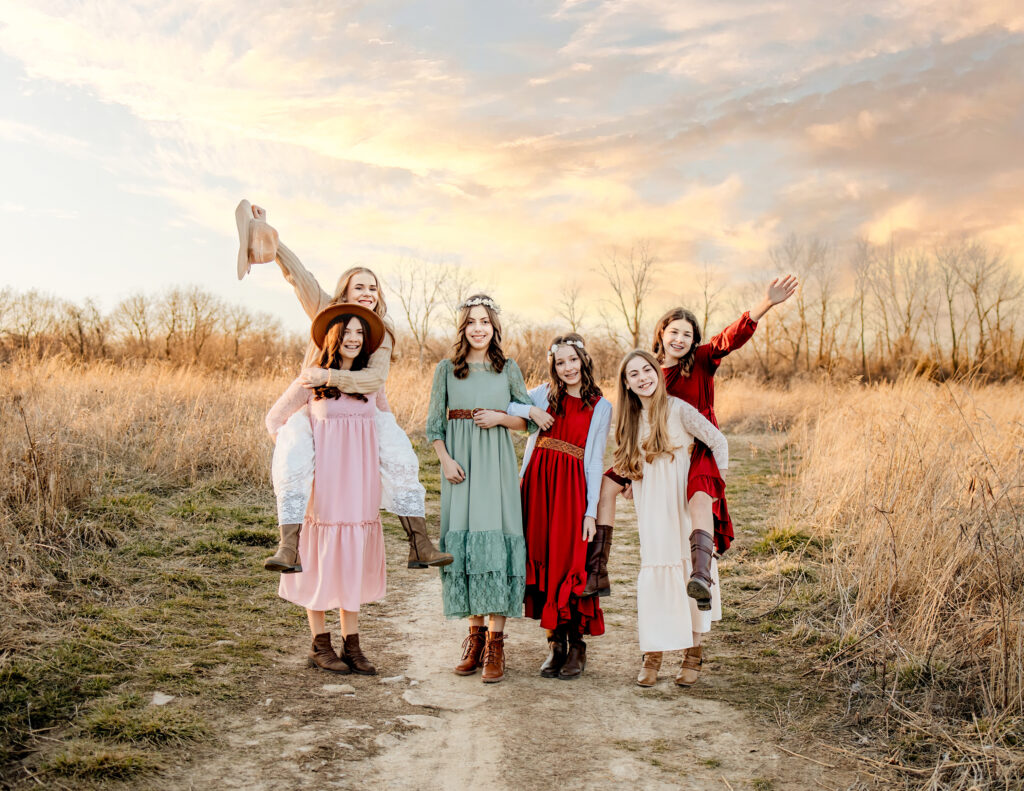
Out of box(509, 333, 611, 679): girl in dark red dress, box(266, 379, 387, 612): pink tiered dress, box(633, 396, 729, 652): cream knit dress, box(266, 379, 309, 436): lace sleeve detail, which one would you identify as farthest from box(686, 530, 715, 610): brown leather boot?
box(266, 379, 309, 436): lace sleeve detail

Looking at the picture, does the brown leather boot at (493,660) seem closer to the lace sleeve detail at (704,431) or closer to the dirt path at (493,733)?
the dirt path at (493,733)

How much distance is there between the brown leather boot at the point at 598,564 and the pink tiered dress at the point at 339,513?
108cm

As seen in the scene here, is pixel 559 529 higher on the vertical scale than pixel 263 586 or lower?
higher

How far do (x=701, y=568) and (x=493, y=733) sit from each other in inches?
49.5

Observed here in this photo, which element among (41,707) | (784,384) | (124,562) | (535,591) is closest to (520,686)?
(535,591)

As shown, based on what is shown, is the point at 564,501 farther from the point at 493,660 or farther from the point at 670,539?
the point at 493,660

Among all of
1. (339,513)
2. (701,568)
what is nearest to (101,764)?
(339,513)

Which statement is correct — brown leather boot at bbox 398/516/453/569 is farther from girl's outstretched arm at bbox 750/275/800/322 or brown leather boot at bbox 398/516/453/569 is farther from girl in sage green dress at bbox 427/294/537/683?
girl's outstretched arm at bbox 750/275/800/322

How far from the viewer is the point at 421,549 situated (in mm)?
3926

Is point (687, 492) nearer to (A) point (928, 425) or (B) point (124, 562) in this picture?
(A) point (928, 425)

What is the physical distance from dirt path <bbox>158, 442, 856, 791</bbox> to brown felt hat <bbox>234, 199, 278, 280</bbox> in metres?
2.30

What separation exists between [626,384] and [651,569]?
3.24 ft

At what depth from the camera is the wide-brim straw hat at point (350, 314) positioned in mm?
4078

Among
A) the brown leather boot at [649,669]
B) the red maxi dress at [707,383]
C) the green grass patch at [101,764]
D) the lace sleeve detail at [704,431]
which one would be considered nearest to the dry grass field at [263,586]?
the green grass patch at [101,764]
